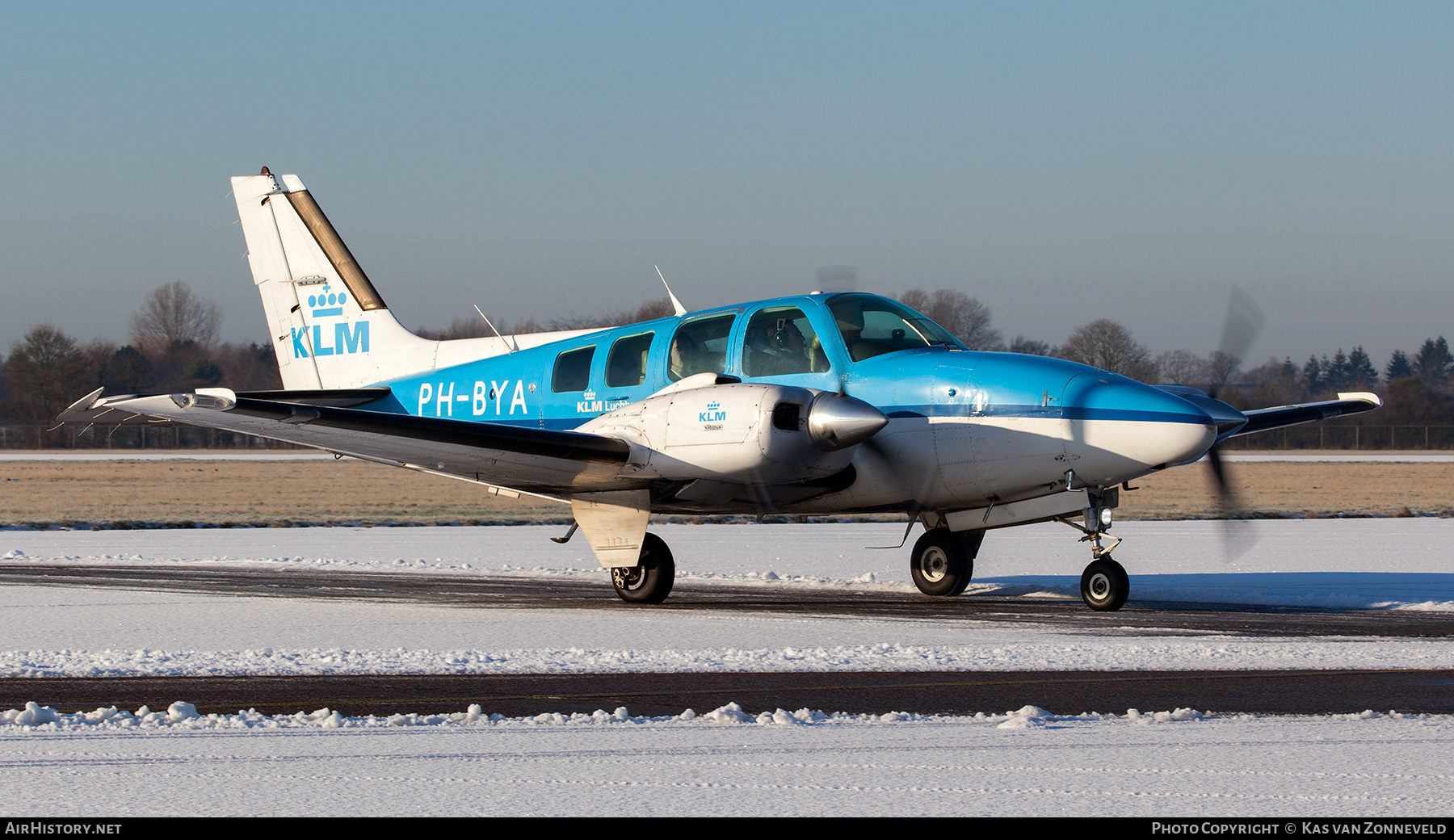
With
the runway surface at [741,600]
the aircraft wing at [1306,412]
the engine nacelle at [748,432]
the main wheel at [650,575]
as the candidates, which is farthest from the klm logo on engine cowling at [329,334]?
the aircraft wing at [1306,412]

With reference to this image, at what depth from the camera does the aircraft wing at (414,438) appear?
10.8 meters

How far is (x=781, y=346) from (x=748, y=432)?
1.54 m

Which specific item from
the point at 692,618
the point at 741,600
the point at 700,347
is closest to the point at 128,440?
the point at 741,600

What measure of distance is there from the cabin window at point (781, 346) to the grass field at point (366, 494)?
354 cm

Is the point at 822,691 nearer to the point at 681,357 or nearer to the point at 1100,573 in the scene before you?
the point at 1100,573

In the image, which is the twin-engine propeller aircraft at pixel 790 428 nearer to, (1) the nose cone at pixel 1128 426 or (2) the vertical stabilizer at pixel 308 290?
(1) the nose cone at pixel 1128 426

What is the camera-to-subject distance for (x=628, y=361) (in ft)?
44.9

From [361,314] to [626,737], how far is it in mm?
11872

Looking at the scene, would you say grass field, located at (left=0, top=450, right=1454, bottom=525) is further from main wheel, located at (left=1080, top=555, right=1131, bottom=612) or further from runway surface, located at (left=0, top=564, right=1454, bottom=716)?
runway surface, located at (left=0, top=564, right=1454, bottom=716)

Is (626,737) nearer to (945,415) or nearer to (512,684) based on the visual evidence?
(512,684)

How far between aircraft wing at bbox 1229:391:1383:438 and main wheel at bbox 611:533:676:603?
20.3 feet

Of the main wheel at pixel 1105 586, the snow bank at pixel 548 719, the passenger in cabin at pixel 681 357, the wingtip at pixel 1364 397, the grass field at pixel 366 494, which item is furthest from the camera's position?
the grass field at pixel 366 494

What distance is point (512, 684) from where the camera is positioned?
8117mm

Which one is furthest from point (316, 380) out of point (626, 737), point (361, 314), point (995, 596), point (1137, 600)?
point (626, 737)
